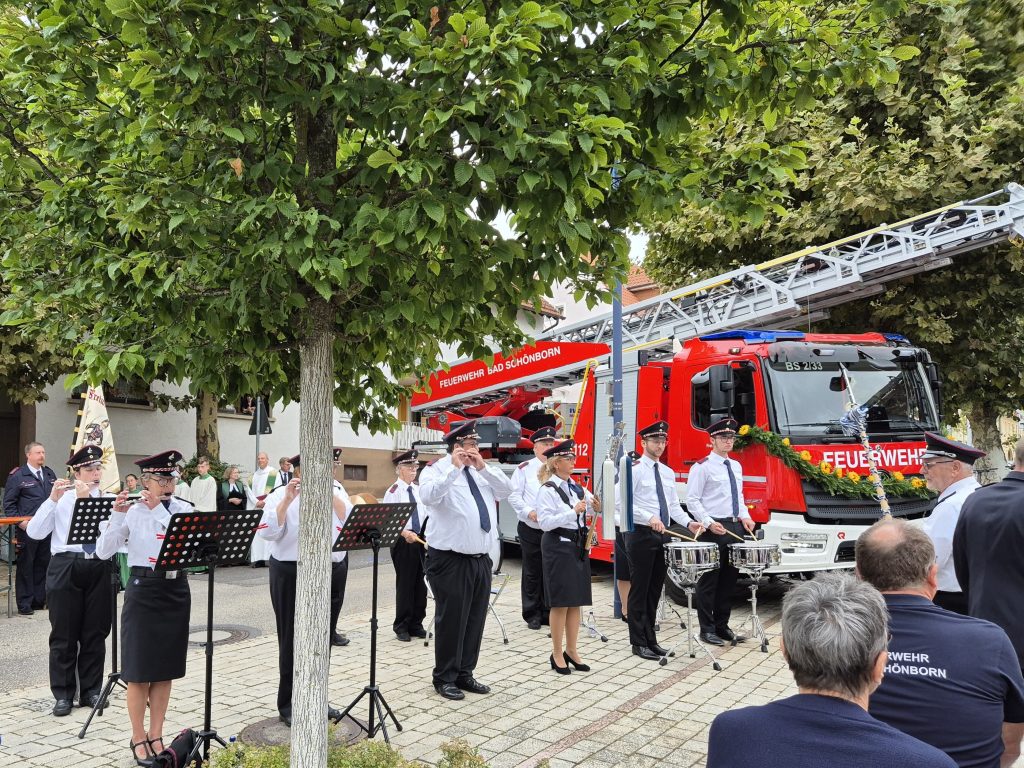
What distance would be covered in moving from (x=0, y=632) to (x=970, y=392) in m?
16.3

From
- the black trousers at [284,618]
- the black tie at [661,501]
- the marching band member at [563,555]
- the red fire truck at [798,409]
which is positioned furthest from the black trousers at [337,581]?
the black tie at [661,501]

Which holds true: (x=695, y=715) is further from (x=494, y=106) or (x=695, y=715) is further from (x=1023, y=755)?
(x=494, y=106)

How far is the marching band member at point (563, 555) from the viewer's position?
769 cm

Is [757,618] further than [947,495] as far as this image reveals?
Yes

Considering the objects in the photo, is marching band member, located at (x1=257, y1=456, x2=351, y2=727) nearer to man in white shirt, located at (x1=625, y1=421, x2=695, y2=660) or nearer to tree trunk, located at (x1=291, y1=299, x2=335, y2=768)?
tree trunk, located at (x1=291, y1=299, x2=335, y2=768)

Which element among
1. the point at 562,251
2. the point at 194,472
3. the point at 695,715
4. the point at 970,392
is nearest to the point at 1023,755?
the point at 695,715

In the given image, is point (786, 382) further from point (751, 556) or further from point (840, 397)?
point (751, 556)

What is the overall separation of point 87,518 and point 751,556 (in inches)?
231

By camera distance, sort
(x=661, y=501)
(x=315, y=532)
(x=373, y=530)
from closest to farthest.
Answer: (x=315, y=532)
(x=373, y=530)
(x=661, y=501)

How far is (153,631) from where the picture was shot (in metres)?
5.39

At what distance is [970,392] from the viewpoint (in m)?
16.4

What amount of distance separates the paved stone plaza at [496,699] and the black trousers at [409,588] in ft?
0.82

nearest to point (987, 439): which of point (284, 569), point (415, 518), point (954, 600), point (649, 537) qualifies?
point (649, 537)

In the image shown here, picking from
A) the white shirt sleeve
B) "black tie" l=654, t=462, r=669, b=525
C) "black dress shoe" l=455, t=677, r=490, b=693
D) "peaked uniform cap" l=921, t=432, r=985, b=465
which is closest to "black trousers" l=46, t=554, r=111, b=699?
the white shirt sleeve
